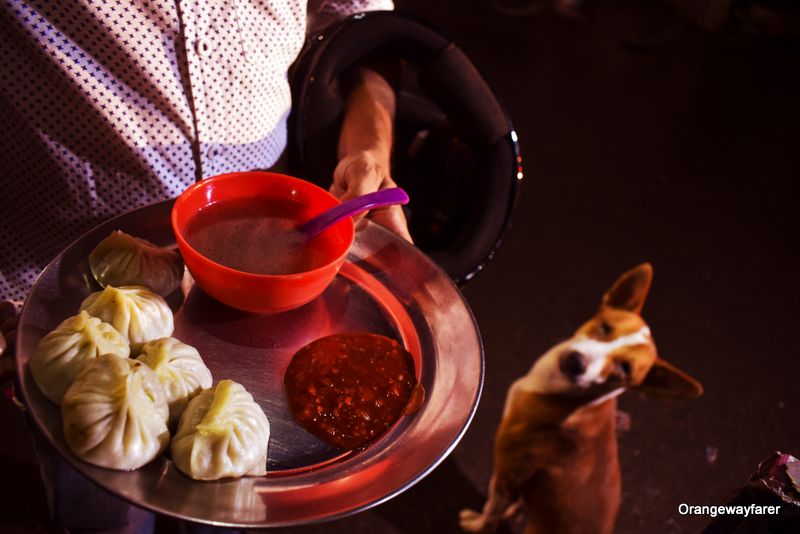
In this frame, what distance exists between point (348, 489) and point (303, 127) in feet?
2.60

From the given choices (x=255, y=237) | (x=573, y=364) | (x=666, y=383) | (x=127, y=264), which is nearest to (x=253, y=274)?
(x=255, y=237)

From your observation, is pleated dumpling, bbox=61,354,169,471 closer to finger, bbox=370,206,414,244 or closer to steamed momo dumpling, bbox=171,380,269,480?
steamed momo dumpling, bbox=171,380,269,480

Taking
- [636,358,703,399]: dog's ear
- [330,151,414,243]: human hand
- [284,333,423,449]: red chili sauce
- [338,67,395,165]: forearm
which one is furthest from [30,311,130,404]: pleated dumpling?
[636,358,703,399]: dog's ear

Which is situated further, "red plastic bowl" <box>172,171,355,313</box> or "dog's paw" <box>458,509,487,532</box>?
"dog's paw" <box>458,509,487,532</box>

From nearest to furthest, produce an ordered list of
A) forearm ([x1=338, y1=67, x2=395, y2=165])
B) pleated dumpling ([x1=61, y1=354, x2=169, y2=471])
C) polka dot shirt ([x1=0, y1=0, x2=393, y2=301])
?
pleated dumpling ([x1=61, y1=354, x2=169, y2=471]) < polka dot shirt ([x1=0, y1=0, x2=393, y2=301]) < forearm ([x1=338, y1=67, x2=395, y2=165])

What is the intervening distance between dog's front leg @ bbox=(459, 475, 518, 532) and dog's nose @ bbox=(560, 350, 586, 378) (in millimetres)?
361

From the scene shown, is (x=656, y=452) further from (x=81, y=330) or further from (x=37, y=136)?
(x=37, y=136)

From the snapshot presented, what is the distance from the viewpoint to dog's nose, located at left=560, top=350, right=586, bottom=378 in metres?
1.63

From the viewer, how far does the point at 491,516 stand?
5.50 feet

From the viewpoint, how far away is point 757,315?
2.25 meters

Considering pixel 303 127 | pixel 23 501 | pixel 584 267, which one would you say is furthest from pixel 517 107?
pixel 23 501

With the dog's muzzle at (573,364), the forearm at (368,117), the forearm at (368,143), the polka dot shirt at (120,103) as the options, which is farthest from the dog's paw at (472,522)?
the polka dot shirt at (120,103)

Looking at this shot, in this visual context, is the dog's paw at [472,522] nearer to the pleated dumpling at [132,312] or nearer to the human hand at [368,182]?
the human hand at [368,182]

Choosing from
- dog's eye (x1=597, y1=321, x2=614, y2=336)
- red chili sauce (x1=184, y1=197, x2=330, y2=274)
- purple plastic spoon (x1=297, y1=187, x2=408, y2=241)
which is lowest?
dog's eye (x1=597, y1=321, x2=614, y2=336)
